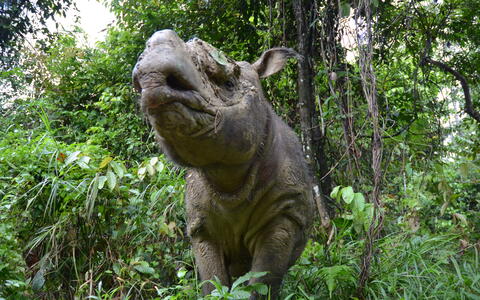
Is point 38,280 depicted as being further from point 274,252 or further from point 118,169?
point 274,252

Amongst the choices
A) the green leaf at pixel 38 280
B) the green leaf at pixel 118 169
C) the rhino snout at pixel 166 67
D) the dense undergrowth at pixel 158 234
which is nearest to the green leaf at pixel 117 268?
the dense undergrowth at pixel 158 234

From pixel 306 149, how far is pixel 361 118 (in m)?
0.69

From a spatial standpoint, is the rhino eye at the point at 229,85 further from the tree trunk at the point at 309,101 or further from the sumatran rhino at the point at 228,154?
the tree trunk at the point at 309,101

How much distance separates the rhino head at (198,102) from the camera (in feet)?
6.64

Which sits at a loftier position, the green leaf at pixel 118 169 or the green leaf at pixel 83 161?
the green leaf at pixel 83 161

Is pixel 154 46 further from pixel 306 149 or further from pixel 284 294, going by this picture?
pixel 306 149

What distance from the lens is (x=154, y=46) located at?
6.80 feet

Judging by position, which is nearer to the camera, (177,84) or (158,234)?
(177,84)

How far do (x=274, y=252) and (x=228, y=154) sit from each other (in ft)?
2.33

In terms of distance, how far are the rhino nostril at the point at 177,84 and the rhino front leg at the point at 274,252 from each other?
3.43ft

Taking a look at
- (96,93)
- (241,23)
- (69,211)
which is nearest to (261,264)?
(69,211)

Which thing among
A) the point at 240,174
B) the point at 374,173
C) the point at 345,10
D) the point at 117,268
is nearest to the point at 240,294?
the point at 240,174

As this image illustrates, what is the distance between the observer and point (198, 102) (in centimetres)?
218

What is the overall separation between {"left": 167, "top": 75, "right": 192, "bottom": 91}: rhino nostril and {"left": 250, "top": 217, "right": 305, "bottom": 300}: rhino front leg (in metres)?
1.04
